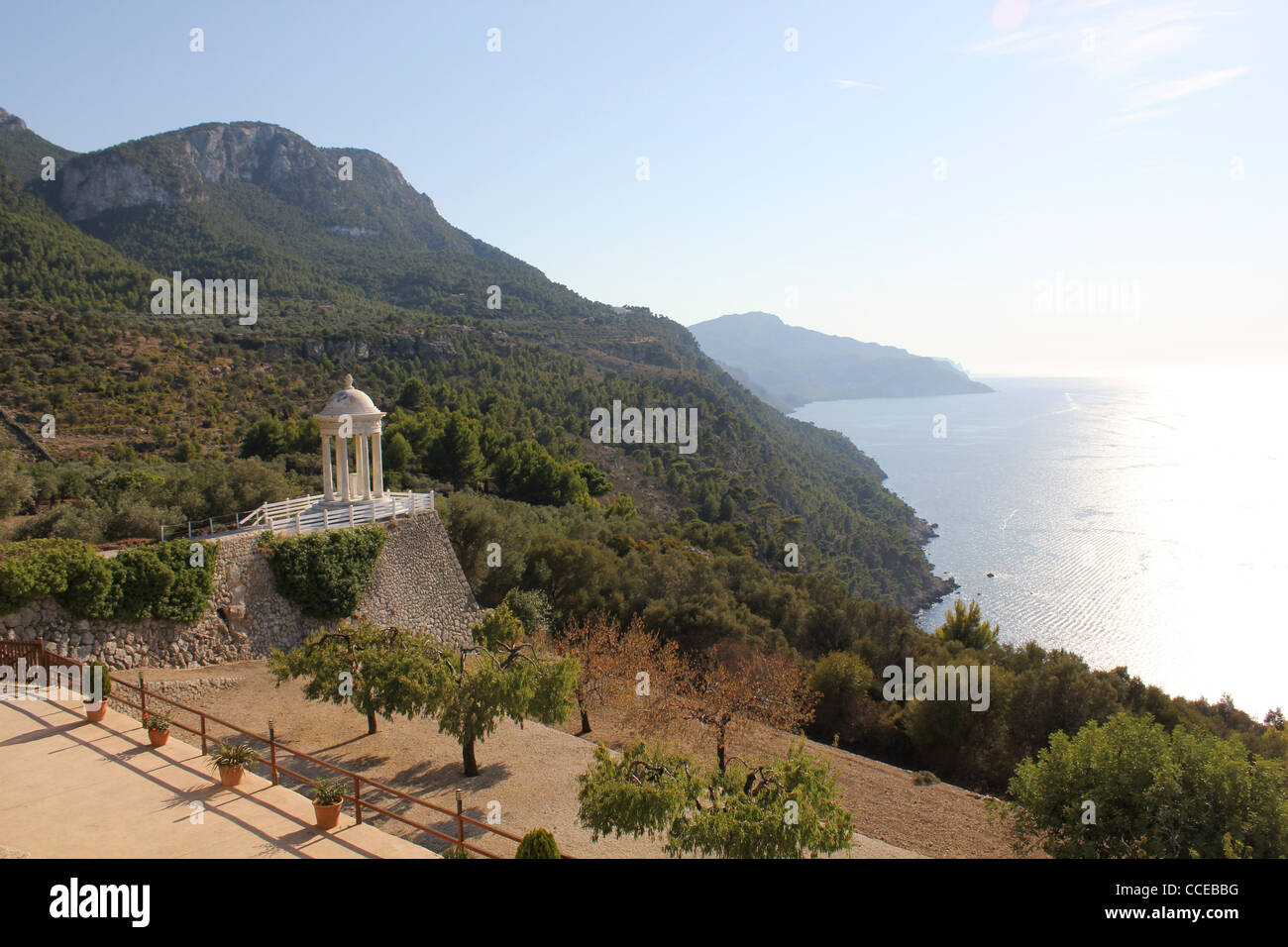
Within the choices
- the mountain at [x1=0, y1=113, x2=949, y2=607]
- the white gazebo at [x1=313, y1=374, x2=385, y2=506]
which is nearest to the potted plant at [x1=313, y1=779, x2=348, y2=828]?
the white gazebo at [x1=313, y1=374, x2=385, y2=506]

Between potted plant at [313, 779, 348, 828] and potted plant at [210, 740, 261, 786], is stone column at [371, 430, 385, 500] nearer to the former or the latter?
potted plant at [210, 740, 261, 786]

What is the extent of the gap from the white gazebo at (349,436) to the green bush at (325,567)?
4.69ft

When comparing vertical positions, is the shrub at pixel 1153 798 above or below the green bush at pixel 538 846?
below

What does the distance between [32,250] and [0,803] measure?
2155 inches

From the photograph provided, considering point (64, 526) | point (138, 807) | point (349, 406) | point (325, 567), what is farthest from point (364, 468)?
point (138, 807)

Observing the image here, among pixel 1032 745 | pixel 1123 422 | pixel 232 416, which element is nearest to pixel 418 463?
pixel 232 416

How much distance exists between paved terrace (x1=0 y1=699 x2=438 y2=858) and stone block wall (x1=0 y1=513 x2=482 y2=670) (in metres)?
3.85

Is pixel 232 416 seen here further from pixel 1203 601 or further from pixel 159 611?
pixel 1203 601

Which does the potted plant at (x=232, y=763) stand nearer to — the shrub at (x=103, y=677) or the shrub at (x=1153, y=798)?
the shrub at (x=103, y=677)

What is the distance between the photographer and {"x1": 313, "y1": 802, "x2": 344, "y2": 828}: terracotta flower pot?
27.4ft

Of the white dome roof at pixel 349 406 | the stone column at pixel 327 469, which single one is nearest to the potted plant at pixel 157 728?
the stone column at pixel 327 469

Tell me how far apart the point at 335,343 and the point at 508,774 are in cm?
4649

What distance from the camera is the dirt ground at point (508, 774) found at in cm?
1220

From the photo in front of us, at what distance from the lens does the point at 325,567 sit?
18.0m
